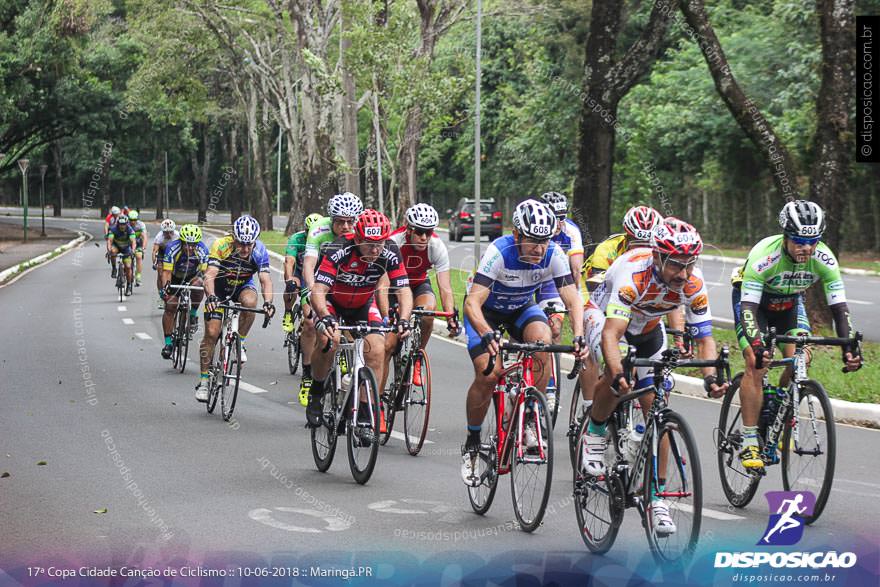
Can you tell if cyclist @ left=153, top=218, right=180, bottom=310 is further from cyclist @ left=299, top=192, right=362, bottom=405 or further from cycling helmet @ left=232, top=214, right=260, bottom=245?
cyclist @ left=299, top=192, right=362, bottom=405

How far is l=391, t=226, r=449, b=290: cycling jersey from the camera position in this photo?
1104 cm

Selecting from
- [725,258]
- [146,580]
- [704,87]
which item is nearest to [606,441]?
[146,580]

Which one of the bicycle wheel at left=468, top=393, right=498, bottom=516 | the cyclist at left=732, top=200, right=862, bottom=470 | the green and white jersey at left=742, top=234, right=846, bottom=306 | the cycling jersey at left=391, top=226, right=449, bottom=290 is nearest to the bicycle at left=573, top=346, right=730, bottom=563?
the bicycle wheel at left=468, top=393, right=498, bottom=516

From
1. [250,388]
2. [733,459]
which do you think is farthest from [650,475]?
[250,388]

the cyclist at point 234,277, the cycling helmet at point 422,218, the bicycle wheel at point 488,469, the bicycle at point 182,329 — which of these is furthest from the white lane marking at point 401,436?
the bicycle at point 182,329

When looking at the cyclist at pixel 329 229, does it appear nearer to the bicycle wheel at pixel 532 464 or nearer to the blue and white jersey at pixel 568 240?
the blue and white jersey at pixel 568 240

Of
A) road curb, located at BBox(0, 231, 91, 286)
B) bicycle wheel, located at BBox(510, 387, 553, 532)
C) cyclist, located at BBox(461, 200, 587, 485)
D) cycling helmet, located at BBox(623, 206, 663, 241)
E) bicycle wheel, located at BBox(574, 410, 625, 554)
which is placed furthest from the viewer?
road curb, located at BBox(0, 231, 91, 286)

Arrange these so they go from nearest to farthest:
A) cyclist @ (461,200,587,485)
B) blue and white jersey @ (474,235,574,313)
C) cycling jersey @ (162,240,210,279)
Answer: cyclist @ (461,200,587,485) → blue and white jersey @ (474,235,574,313) → cycling jersey @ (162,240,210,279)

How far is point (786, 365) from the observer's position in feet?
26.8

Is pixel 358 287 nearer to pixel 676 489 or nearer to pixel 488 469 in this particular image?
pixel 488 469

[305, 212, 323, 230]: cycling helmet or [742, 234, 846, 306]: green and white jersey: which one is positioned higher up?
[305, 212, 323, 230]: cycling helmet

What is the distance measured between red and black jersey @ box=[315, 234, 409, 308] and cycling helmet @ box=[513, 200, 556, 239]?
2.46m

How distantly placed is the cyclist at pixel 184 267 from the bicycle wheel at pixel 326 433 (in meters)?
6.48

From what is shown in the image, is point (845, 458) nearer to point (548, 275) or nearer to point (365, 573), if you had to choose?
point (548, 275)
